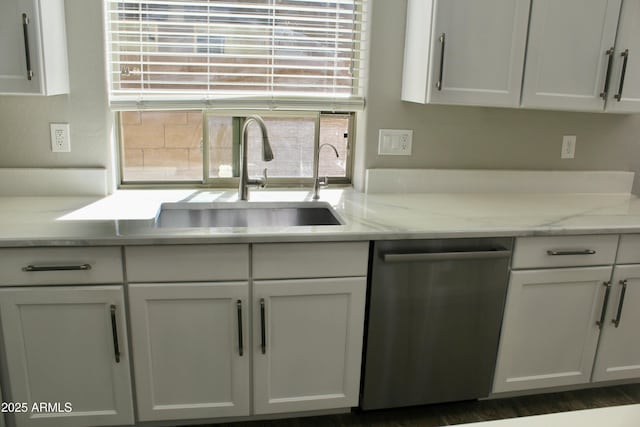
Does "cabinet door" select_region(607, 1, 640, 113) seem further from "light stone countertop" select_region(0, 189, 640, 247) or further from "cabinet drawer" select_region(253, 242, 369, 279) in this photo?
"cabinet drawer" select_region(253, 242, 369, 279)

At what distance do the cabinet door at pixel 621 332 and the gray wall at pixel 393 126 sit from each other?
730 mm

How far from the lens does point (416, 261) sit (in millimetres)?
1840

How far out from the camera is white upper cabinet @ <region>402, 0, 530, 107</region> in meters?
2.00

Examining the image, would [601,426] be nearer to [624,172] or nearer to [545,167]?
[545,167]

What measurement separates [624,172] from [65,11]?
2.73 metres

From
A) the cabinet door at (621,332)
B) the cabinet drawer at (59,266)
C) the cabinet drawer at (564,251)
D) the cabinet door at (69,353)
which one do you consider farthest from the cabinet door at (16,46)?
the cabinet door at (621,332)

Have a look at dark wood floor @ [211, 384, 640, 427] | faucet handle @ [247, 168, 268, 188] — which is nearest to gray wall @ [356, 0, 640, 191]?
faucet handle @ [247, 168, 268, 188]

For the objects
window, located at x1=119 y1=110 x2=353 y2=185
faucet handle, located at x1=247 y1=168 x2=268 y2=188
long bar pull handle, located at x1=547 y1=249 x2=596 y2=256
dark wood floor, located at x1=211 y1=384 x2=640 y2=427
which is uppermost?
window, located at x1=119 y1=110 x2=353 y2=185

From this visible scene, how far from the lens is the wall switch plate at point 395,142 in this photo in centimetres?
238

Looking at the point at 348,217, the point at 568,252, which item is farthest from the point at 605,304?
the point at 348,217

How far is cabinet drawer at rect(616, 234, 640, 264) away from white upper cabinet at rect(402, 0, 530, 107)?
2.30ft

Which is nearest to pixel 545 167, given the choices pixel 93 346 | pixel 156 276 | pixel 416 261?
pixel 416 261

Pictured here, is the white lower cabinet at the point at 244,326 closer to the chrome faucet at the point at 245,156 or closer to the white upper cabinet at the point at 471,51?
the chrome faucet at the point at 245,156

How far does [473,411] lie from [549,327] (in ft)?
1.54
